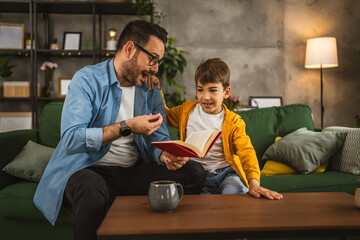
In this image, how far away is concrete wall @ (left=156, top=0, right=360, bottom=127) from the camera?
4.26m

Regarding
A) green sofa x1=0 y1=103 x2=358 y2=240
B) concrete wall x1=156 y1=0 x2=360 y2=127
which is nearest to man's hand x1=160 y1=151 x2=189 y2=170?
green sofa x1=0 y1=103 x2=358 y2=240

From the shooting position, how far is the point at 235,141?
1729 mm

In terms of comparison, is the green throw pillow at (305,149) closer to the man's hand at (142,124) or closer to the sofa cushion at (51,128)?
the man's hand at (142,124)

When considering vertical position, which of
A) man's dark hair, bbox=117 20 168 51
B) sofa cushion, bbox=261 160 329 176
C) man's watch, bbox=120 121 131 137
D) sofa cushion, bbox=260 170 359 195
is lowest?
sofa cushion, bbox=260 170 359 195

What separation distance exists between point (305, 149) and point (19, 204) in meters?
1.68

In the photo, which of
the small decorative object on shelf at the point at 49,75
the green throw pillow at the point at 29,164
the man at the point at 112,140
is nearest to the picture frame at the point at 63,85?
the small decorative object on shelf at the point at 49,75

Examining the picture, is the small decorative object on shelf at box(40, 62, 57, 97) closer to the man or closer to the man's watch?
the man

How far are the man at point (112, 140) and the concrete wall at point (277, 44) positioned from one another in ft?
8.54

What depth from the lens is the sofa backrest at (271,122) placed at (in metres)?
2.33

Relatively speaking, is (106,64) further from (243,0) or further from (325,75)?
(325,75)

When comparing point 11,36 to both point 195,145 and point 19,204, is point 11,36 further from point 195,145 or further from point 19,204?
point 195,145

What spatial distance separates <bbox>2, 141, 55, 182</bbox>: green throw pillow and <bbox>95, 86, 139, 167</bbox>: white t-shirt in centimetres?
54

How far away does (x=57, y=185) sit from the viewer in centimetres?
142

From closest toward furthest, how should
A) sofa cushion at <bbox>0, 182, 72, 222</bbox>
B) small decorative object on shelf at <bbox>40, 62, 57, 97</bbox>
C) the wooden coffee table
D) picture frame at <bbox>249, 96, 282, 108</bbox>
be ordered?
the wooden coffee table
sofa cushion at <bbox>0, 182, 72, 222</bbox>
small decorative object on shelf at <bbox>40, 62, 57, 97</bbox>
picture frame at <bbox>249, 96, 282, 108</bbox>
